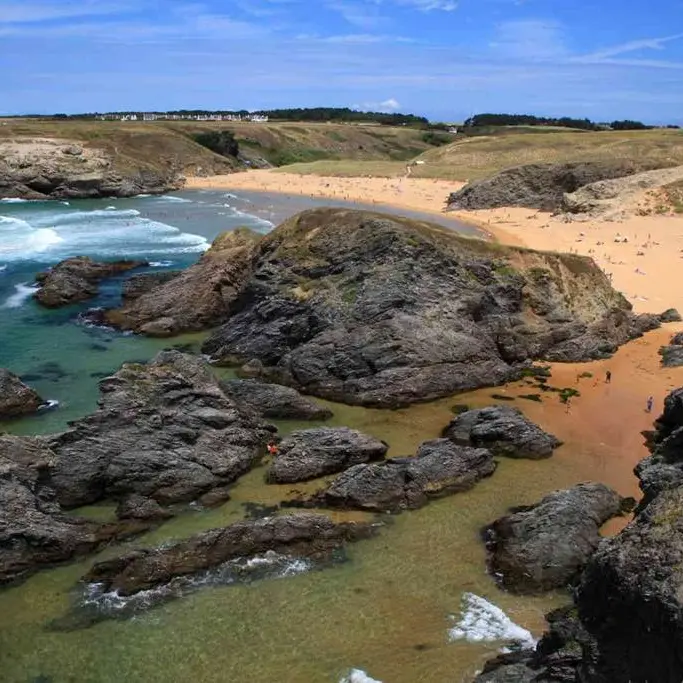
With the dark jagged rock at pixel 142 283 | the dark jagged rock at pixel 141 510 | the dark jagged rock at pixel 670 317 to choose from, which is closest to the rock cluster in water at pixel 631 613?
the dark jagged rock at pixel 141 510

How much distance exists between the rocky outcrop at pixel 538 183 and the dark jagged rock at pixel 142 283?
133 feet

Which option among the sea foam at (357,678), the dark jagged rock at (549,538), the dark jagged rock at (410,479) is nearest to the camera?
the sea foam at (357,678)

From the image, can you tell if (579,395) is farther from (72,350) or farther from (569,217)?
(569,217)

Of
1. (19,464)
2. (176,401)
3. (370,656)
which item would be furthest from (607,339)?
(19,464)

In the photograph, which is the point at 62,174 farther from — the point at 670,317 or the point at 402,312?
the point at 670,317

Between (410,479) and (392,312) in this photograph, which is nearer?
(410,479)

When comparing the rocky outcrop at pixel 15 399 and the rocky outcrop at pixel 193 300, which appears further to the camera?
the rocky outcrop at pixel 193 300

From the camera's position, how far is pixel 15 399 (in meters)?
24.9

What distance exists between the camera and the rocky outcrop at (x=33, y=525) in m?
16.4

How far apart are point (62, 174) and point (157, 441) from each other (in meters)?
86.0

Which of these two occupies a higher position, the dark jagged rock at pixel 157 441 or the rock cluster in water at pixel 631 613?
the rock cluster in water at pixel 631 613

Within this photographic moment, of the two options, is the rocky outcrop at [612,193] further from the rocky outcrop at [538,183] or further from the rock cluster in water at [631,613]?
the rock cluster in water at [631,613]

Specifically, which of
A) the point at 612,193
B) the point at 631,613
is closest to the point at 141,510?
the point at 631,613

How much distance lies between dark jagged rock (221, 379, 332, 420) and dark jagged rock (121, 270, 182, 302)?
16.6m
